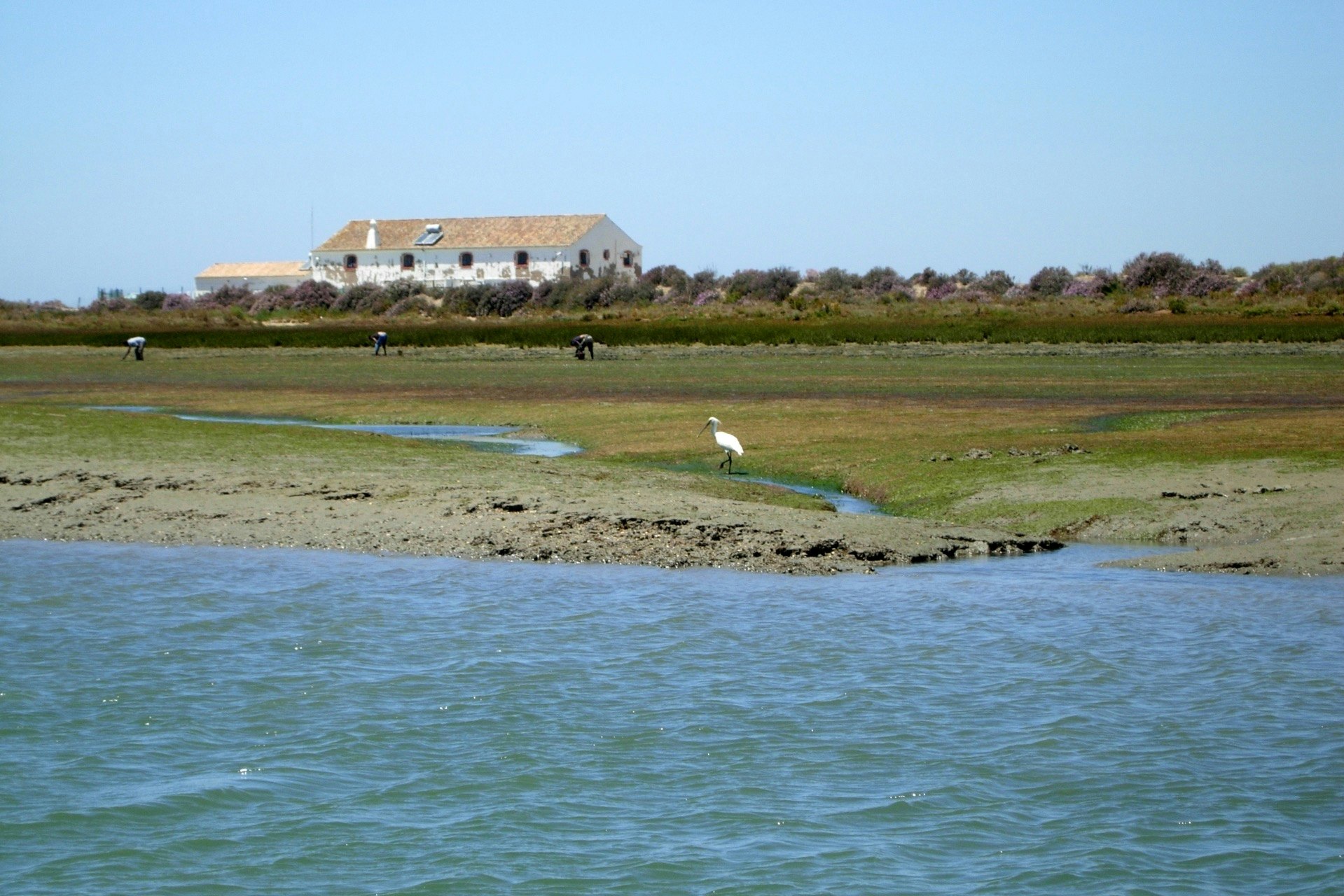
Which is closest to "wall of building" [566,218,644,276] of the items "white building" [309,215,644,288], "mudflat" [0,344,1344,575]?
"white building" [309,215,644,288]

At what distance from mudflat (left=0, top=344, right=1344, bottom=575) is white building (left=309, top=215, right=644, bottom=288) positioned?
83.5 m

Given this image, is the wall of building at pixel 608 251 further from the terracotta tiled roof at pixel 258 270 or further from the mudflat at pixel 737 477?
the mudflat at pixel 737 477

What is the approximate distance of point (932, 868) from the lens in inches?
322

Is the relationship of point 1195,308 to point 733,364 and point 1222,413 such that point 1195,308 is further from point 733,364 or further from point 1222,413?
Result: point 1222,413

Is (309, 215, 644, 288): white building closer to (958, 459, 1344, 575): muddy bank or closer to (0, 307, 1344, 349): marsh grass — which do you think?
(0, 307, 1344, 349): marsh grass

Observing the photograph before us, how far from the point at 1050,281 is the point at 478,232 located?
5027cm

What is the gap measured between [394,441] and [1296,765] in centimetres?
2003

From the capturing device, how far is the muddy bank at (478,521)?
676 inches

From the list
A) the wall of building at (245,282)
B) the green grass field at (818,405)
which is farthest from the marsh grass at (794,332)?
the wall of building at (245,282)

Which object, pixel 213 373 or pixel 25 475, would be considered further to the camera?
pixel 213 373

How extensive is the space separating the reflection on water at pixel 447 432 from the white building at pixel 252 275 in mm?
109845

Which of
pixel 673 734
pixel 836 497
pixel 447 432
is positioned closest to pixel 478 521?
pixel 836 497

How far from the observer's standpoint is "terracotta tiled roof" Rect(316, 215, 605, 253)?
126 meters

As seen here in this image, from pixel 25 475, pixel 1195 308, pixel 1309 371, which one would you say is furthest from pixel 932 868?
pixel 1195 308
